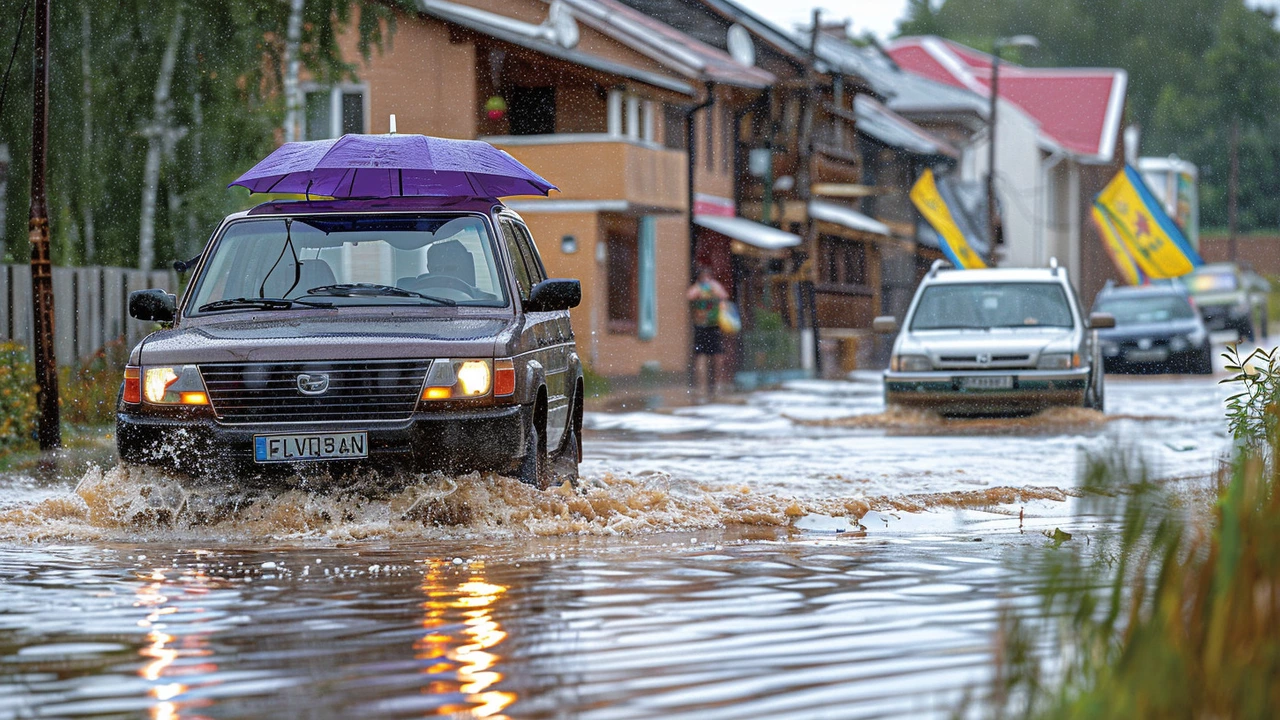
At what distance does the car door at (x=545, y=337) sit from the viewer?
1053 centimetres

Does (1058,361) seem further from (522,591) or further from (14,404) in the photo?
(522,591)

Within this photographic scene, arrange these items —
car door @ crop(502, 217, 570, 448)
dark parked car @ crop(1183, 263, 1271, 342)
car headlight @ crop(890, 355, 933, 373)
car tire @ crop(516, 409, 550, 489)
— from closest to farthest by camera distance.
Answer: car tire @ crop(516, 409, 550, 489), car door @ crop(502, 217, 570, 448), car headlight @ crop(890, 355, 933, 373), dark parked car @ crop(1183, 263, 1271, 342)

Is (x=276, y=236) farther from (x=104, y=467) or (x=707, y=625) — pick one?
(x=707, y=625)

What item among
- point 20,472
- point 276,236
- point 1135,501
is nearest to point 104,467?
point 20,472

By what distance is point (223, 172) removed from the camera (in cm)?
2480

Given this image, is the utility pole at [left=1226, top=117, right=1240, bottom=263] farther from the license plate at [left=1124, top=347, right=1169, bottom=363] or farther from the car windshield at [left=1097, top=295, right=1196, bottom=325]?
the license plate at [left=1124, top=347, right=1169, bottom=363]

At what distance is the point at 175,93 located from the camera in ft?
80.4

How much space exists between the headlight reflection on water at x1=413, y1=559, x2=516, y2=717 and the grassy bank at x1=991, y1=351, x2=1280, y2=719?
134cm

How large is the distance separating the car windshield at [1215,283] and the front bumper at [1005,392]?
42.9 meters

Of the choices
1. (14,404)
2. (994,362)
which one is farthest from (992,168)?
(14,404)

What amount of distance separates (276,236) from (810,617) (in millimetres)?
5061

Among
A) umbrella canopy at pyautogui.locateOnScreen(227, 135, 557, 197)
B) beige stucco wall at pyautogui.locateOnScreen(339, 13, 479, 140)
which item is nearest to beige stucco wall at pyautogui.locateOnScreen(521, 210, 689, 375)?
beige stucco wall at pyautogui.locateOnScreen(339, 13, 479, 140)

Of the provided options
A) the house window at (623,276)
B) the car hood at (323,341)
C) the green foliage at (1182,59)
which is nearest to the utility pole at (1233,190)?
the green foliage at (1182,59)

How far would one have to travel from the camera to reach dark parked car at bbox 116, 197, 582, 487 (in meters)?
9.48
